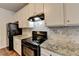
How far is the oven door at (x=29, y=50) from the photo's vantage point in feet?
4.56

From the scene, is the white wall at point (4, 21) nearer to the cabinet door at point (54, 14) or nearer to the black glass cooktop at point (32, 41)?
the black glass cooktop at point (32, 41)

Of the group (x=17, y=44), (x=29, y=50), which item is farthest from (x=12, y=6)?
(x=29, y=50)

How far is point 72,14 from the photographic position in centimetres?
125

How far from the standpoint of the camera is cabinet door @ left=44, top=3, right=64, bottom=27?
1389 mm

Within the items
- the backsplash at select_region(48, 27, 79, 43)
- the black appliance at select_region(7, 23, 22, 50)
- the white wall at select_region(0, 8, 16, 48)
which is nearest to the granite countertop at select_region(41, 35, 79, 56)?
the backsplash at select_region(48, 27, 79, 43)

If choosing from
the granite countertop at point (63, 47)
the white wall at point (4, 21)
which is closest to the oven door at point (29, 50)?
the granite countertop at point (63, 47)

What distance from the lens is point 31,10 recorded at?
165cm

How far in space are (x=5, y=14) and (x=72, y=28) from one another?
42.7 inches

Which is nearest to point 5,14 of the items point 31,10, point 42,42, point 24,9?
point 24,9

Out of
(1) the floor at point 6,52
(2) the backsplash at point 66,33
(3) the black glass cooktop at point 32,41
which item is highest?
(2) the backsplash at point 66,33

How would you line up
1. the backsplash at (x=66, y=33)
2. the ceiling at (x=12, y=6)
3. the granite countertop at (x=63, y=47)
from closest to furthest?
the granite countertop at (x=63, y=47), the ceiling at (x=12, y=6), the backsplash at (x=66, y=33)

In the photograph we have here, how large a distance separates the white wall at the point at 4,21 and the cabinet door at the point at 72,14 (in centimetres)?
82

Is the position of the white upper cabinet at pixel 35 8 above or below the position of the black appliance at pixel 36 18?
above

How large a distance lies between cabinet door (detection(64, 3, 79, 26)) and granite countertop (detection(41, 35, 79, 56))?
0.36 metres
